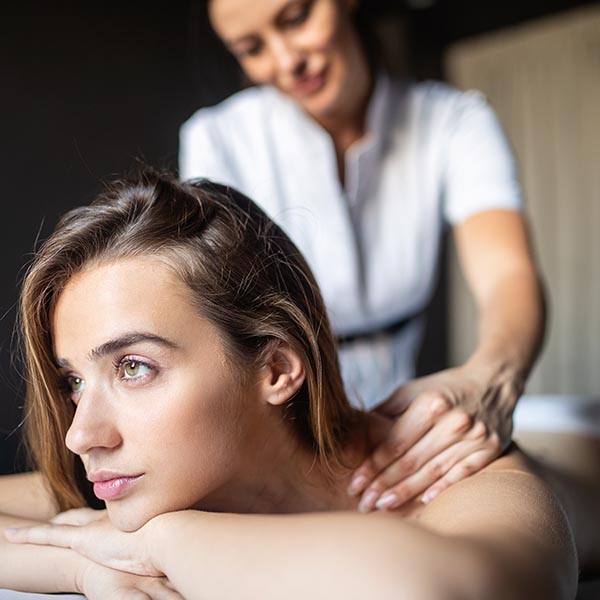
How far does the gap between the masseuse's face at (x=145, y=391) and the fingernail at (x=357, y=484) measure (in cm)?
22

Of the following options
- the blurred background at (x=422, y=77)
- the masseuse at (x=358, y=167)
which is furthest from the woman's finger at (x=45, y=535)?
the blurred background at (x=422, y=77)

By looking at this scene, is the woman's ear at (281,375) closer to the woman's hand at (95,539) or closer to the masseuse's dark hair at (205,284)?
the masseuse's dark hair at (205,284)

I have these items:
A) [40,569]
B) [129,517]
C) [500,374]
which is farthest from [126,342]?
[500,374]

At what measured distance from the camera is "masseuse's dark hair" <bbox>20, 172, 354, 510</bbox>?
1172 mm

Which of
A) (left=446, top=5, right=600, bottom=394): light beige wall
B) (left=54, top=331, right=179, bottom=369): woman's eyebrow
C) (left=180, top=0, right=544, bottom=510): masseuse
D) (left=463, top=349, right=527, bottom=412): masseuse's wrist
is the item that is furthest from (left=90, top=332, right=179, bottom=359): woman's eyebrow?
(left=446, top=5, right=600, bottom=394): light beige wall

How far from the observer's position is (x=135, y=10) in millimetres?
4258

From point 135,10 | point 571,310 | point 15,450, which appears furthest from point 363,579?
point 571,310

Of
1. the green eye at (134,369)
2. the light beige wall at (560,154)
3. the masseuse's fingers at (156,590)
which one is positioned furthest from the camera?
the light beige wall at (560,154)

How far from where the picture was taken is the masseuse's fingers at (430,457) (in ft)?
4.15

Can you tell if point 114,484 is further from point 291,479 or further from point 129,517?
point 291,479

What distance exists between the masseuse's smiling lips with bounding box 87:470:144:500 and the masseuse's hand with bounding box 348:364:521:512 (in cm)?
36

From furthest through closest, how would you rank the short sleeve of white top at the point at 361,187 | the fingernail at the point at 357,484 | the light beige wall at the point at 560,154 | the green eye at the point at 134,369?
the light beige wall at the point at 560,154
the short sleeve of white top at the point at 361,187
the fingernail at the point at 357,484
the green eye at the point at 134,369

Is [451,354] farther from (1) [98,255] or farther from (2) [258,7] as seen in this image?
(1) [98,255]

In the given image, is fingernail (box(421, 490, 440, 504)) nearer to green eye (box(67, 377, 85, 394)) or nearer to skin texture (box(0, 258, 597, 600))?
skin texture (box(0, 258, 597, 600))
